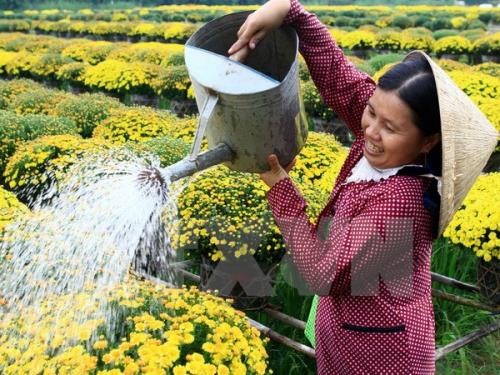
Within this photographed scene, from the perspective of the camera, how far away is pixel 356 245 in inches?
51.0

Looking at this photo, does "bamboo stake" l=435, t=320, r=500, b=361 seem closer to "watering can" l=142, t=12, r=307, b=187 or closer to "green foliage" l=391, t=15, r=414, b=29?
"watering can" l=142, t=12, r=307, b=187

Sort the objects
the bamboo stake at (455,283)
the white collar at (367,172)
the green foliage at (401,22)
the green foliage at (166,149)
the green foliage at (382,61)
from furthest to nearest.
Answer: the green foliage at (401,22), the green foliage at (382,61), the green foliage at (166,149), the bamboo stake at (455,283), the white collar at (367,172)

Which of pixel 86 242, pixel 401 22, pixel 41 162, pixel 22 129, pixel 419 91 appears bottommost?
pixel 401 22

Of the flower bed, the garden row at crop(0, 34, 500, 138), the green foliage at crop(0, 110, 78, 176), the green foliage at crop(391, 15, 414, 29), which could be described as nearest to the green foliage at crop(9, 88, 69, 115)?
the green foliage at crop(0, 110, 78, 176)

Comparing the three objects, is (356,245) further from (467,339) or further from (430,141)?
(467,339)

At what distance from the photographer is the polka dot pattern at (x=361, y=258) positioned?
4.31 ft

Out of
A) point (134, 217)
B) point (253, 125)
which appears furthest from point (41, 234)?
point (253, 125)

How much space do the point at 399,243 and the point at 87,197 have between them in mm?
851

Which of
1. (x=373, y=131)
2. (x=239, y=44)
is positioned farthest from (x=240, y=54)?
(x=373, y=131)

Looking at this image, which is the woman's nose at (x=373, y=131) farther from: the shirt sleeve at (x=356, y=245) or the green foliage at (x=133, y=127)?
the green foliage at (x=133, y=127)

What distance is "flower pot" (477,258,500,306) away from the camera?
2604 mm

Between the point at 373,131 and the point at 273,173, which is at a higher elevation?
the point at 373,131

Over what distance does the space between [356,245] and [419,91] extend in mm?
344

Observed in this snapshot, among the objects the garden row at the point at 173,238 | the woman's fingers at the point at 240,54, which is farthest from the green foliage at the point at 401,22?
the woman's fingers at the point at 240,54
